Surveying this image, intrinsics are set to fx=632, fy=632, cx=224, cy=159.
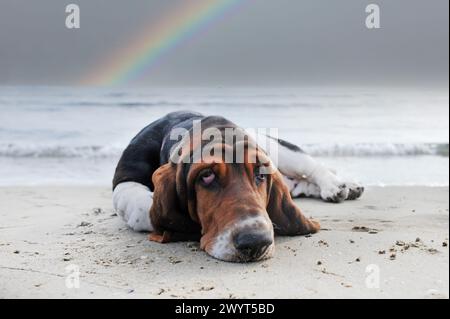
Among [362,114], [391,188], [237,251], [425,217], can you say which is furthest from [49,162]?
[362,114]

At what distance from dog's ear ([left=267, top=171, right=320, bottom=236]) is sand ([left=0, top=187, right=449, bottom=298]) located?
3.0 inches

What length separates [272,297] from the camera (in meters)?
3.46

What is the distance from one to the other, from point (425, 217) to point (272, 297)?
305 cm

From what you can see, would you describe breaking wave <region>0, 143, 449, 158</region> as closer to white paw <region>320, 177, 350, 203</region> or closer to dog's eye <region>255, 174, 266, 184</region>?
white paw <region>320, 177, 350, 203</region>

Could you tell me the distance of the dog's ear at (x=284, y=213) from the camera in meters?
4.66

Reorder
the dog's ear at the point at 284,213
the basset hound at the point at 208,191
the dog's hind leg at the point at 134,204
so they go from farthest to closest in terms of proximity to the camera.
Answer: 1. the dog's hind leg at the point at 134,204
2. the dog's ear at the point at 284,213
3. the basset hound at the point at 208,191

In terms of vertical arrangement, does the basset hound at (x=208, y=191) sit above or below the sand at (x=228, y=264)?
above

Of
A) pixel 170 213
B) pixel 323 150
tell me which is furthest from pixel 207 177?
pixel 323 150

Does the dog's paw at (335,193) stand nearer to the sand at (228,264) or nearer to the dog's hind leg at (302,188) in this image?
the dog's hind leg at (302,188)

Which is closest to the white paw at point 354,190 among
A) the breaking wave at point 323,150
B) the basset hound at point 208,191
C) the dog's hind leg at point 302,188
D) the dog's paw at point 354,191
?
the dog's paw at point 354,191

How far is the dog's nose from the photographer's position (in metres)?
3.89

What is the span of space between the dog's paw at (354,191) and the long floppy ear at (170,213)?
2.90 m

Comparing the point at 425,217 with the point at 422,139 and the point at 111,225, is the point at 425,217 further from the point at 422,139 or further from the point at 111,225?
the point at 422,139

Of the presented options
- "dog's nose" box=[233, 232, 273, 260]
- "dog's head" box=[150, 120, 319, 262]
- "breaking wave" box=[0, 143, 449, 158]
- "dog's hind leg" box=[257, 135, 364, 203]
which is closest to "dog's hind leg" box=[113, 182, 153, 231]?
"dog's head" box=[150, 120, 319, 262]
